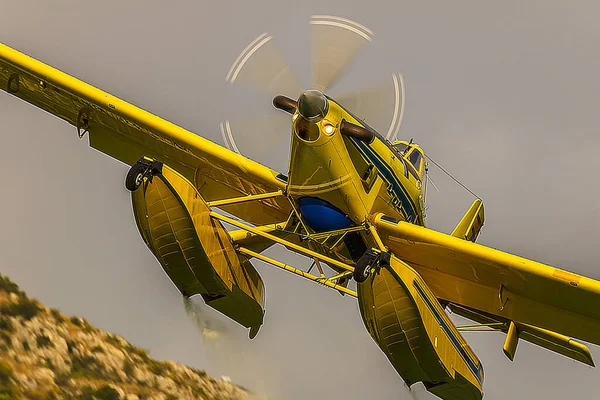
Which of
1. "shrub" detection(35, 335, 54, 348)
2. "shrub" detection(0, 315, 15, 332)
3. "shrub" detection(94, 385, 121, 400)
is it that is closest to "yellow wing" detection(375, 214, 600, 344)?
"shrub" detection(94, 385, 121, 400)

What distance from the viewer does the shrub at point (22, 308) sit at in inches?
1067

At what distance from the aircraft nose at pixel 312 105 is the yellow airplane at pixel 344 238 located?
2 centimetres

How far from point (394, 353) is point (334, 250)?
206cm

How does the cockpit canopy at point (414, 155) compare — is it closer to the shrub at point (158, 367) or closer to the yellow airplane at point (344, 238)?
the yellow airplane at point (344, 238)

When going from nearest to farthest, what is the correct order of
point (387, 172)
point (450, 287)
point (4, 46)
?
1. point (387, 172)
2. point (450, 287)
3. point (4, 46)

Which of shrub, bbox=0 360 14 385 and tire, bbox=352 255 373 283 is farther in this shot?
shrub, bbox=0 360 14 385

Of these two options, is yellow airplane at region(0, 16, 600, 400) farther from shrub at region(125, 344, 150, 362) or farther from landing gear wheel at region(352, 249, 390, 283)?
shrub at region(125, 344, 150, 362)

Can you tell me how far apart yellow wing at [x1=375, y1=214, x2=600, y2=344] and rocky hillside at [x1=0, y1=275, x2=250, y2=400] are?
8.47 metres

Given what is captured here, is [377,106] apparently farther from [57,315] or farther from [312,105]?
[57,315]

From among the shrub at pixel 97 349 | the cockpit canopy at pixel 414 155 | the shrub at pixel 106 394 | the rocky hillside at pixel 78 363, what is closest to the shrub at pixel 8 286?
the rocky hillside at pixel 78 363

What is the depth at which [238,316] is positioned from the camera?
16891 millimetres

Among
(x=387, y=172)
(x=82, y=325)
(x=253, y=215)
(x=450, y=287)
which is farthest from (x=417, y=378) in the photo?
(x=82, y=325)

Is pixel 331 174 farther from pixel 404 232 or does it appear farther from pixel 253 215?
pixel 253 215

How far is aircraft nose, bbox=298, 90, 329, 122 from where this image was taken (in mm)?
13516
